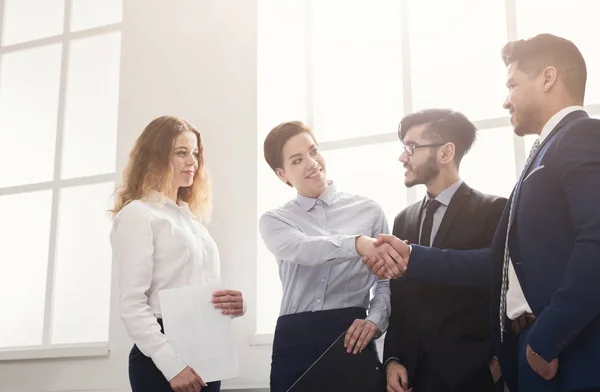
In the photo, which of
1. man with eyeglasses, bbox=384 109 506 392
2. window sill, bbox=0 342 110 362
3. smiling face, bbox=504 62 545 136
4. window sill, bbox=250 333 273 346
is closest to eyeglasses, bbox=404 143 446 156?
man with eyeglasses, bbox=384 109 506 392

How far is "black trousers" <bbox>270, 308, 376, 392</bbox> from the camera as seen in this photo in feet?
7.16

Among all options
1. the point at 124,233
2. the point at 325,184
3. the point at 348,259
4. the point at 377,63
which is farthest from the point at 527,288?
the point at 377,63

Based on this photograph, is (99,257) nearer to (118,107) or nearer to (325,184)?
(118,107)

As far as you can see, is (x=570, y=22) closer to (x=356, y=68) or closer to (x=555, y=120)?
(x=356, y=68)

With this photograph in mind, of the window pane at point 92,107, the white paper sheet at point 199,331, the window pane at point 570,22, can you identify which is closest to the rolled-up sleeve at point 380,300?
the white paper sheet at point 199,331

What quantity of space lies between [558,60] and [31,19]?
3.24m

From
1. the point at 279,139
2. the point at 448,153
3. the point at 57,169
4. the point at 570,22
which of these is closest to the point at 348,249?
the point at 448,153

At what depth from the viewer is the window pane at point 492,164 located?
2.85 metres

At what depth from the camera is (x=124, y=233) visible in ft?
7.14

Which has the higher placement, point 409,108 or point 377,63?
point 377,63

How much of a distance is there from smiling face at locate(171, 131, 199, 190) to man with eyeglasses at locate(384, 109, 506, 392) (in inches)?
28.8

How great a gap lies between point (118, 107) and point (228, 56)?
0.63 m

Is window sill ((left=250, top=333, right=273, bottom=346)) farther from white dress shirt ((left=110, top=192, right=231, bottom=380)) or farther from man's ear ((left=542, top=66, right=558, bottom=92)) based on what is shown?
man's ear ((left=542, top=66, right=558, bottom=92))

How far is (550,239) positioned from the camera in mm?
1579
